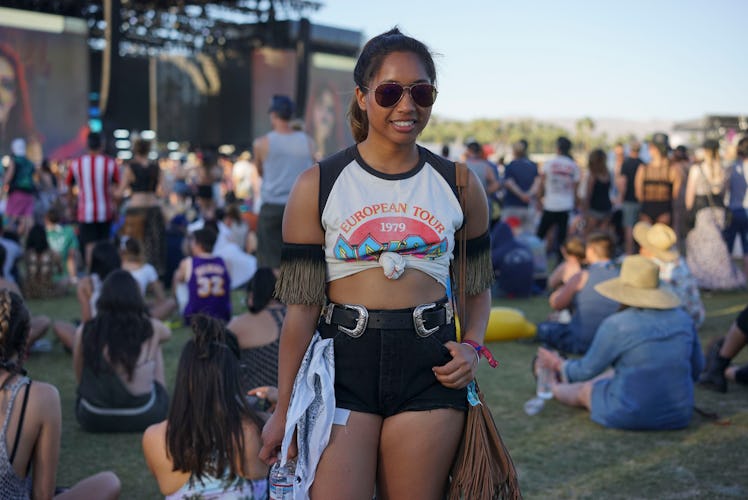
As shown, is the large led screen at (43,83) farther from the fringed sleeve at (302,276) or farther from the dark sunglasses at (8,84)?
the fringed sleeve at (302,276)

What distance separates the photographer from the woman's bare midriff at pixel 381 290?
2.17 m

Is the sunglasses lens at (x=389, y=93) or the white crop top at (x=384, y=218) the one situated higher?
the sunglasses lens at (x=389, y=93)

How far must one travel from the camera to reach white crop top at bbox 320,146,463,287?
2.18 m

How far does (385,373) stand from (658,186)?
28.8 ft

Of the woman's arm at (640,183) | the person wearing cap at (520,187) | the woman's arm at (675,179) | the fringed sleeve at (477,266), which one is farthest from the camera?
the person wearing cap at (520,187)

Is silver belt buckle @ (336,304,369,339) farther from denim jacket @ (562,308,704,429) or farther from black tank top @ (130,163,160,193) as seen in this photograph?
black tank top @ (130,163,160,193)

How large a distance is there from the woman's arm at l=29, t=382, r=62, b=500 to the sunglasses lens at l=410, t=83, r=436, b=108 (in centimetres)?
166

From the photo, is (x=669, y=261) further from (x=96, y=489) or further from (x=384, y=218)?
(x=384, y=218)

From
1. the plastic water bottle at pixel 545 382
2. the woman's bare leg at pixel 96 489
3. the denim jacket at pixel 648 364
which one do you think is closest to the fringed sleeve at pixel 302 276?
the woman's bare leg at pixel 96 489

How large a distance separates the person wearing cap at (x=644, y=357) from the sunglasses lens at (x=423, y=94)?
2.97m

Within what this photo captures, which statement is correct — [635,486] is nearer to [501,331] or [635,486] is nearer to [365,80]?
[365,80]

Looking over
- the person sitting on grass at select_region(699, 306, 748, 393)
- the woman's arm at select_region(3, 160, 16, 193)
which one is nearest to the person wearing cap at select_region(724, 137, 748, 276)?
the person sitting on grass at select_region(699, 306, 748, 393)

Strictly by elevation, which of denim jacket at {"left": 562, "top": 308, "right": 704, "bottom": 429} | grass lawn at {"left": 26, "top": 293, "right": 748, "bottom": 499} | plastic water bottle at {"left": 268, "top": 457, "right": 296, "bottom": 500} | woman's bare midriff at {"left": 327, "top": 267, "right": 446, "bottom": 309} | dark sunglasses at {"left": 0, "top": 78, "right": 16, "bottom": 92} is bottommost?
grass lawn at {"left": 26, "top": 293, "right": 748, "bottom": 499}

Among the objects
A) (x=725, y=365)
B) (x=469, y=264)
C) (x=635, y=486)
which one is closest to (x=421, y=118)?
(x=469, y=264)
